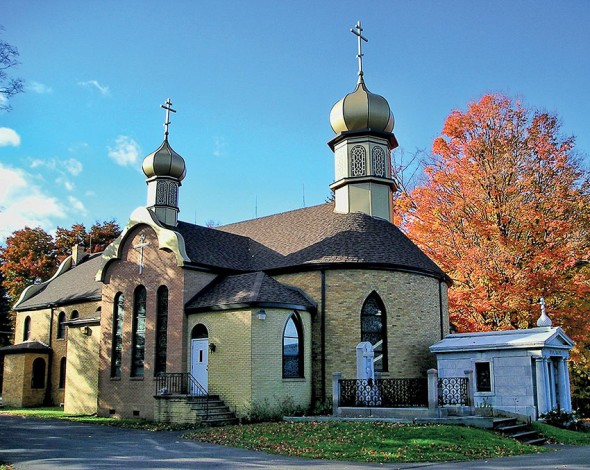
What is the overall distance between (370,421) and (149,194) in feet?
51.9

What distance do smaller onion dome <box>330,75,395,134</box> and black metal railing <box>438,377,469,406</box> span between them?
1161cm

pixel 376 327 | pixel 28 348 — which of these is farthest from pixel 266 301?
pixel 28 348

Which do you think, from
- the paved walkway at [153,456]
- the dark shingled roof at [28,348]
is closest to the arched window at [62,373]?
the dark shingled roof at [28,348]

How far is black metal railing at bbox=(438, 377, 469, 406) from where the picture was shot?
18016 millimetres

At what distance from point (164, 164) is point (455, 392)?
16.6 m

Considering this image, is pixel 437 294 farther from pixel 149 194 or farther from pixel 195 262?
pixel 149 194

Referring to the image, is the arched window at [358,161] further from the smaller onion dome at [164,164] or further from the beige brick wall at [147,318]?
the smaller onion dome at [164,164]

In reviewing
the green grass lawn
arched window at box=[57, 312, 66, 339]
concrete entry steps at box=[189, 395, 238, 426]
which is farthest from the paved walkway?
arched window at box=[57, 312, 66, 339]

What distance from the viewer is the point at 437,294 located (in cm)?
2369

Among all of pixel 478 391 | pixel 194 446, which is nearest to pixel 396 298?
pixel 478 391

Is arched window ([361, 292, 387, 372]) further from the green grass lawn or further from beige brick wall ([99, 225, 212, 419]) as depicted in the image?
beige brick wall ([99, 225, 212, 419])

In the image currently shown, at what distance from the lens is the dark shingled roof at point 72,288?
3130 cm

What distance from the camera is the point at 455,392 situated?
18.2 m

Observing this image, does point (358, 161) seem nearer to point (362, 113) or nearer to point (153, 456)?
point (362, 113)
